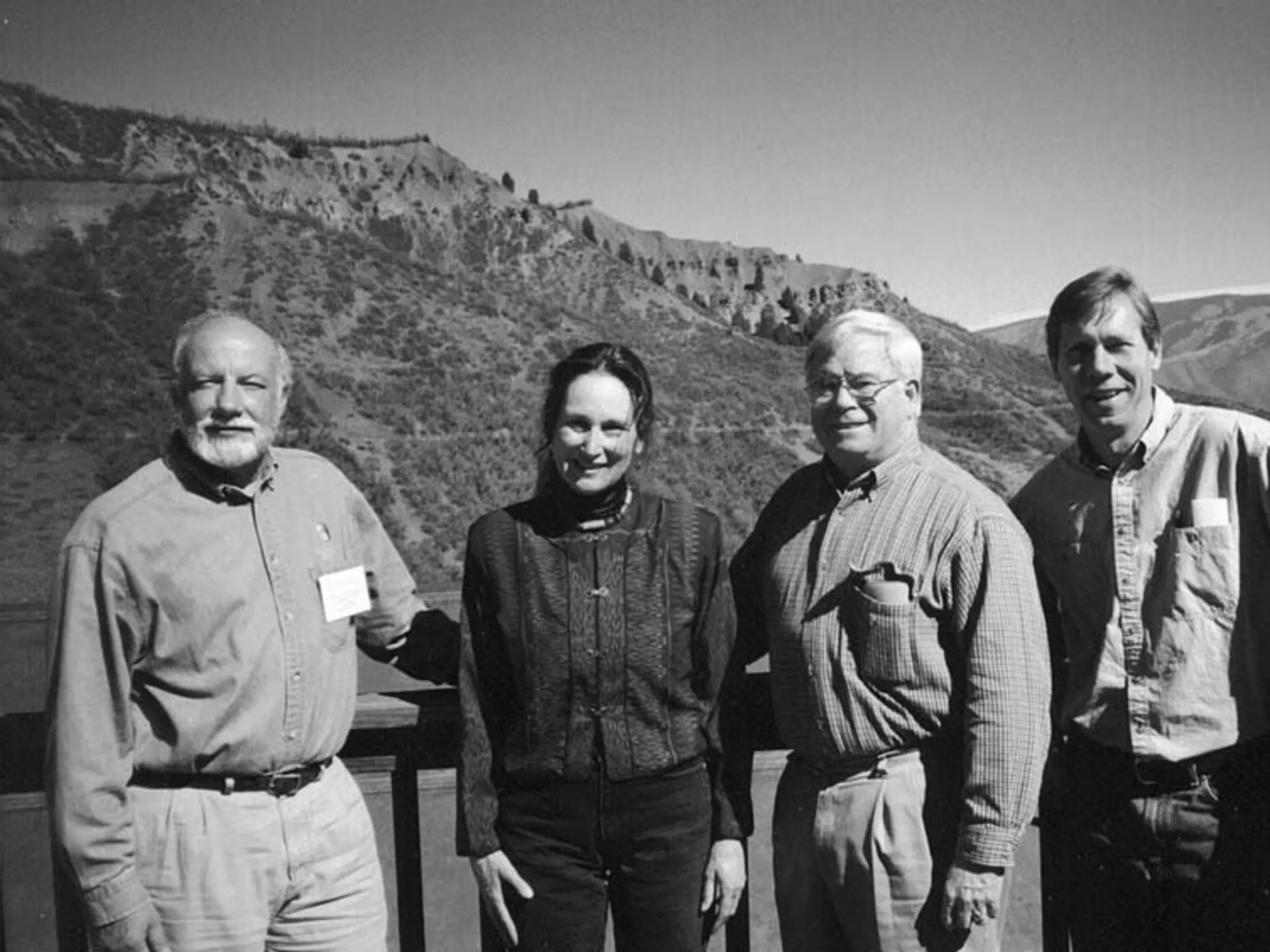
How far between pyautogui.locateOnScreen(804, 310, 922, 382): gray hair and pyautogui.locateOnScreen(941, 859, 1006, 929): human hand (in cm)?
104

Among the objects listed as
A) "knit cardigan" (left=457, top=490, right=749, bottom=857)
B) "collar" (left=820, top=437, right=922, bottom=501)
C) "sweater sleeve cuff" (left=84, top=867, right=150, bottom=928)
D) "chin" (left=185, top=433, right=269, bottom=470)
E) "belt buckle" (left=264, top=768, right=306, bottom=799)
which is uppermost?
"chin" (left=185, top=433, right=269, bottom=470)

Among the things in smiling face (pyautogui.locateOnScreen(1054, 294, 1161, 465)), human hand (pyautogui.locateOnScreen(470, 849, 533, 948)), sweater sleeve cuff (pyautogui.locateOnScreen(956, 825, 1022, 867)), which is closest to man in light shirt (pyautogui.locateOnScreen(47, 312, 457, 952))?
human hand (pyautogui.locateOnScreen(470, 849, 533, 948))

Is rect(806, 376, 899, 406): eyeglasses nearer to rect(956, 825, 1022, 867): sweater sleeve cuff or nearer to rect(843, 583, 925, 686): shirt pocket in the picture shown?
rect(843, 583, 925, 686): shirt pocket

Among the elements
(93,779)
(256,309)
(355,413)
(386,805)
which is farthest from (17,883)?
(256,309)

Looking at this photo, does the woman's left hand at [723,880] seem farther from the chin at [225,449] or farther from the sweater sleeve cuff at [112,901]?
the chin at [225,449]

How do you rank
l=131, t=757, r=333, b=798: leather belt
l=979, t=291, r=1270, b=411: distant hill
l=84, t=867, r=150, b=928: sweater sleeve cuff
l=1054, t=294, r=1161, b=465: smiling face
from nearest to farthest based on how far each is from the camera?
l=84, t=867, r=150, b=928: sweater sleeve cuff → l=131, t=757, r=333, b=798: leather belt → l=1054, t=294, r=1161, b=465: smiling face → l=979, t=291, r=1270, b=411: distant hill

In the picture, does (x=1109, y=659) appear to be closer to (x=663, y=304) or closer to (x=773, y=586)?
(x=773, y=586)

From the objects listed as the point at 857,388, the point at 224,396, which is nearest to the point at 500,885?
the point at 224,396

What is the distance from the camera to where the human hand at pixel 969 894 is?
2.21 metres

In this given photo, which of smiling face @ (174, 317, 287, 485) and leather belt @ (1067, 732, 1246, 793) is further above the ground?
smiling face @ (174, 317, 287, 485)

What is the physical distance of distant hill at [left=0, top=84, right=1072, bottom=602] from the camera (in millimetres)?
39031

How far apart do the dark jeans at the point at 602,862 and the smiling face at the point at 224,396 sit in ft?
3.23

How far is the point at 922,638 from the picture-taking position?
2289 millimetres

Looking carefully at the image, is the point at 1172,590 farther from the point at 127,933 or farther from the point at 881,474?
the point at 127,933
